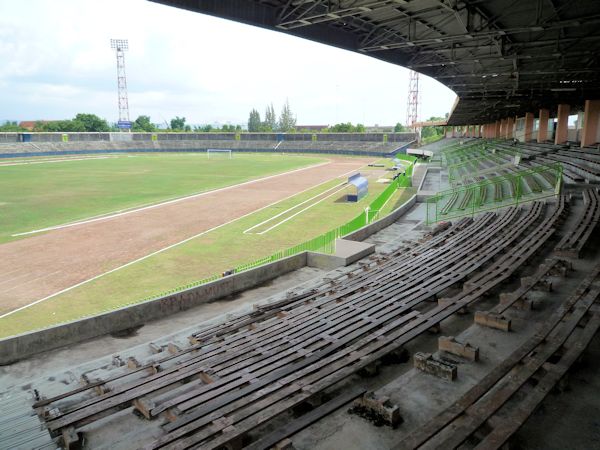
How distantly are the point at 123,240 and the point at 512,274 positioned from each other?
65.8ft

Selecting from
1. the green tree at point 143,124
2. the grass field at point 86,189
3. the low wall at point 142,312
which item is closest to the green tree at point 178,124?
the green tree at point 143,124

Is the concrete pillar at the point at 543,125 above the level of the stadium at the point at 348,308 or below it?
above

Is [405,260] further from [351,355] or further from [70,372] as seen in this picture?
[70,372]

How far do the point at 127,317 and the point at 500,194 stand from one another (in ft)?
59.8

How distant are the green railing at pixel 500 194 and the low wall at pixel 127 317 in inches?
397

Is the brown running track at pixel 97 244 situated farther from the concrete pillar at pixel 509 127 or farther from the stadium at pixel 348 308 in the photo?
the concrete pillar at pixel 509 127

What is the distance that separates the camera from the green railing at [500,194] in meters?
19.5

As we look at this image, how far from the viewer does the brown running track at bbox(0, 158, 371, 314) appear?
680 inches

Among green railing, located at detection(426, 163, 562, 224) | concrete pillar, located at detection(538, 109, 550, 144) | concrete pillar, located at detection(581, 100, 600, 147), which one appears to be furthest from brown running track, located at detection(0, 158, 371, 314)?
concrete pillar, located at detection(538, 109, 550, 144)

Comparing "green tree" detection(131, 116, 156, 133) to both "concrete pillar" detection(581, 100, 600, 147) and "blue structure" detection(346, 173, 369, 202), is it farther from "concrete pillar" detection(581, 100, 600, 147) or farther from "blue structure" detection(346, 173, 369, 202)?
"concrete pillar" detection(581, 100, 600, 147)

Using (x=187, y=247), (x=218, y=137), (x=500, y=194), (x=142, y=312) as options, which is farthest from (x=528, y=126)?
(x=218, y=137)

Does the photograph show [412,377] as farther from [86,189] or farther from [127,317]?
[86,189]

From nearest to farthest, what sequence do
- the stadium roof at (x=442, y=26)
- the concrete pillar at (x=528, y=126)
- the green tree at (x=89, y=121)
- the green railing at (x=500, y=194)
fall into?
1. the stadium roof at (x=442, y=26)
2. the green railing at (x=500, y=194)
3. the concrete pillar at (x=528, y=126)
4. the green tree at (x=89, y=121)

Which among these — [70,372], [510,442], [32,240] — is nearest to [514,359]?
[510,442]
